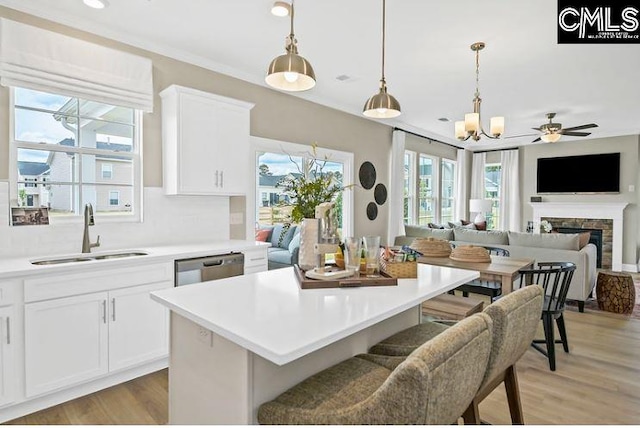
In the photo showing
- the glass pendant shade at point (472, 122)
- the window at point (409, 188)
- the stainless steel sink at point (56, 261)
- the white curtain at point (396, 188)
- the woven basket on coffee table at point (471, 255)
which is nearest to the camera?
the stainless steel sink at point (56, 261)

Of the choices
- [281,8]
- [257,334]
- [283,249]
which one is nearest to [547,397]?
[257,334]

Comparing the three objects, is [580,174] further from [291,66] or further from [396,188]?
[291,66]

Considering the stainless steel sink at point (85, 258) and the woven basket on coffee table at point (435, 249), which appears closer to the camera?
the stainless steel sink at point (85, 258)

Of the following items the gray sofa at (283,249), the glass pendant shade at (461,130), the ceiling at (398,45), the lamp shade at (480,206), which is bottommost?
the gray sofa at (283,249)

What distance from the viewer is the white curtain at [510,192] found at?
8.41 meters

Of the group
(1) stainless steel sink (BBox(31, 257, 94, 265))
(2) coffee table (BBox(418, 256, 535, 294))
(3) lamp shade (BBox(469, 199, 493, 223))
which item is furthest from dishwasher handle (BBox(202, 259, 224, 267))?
(3) lamp shade (BBox(469, 199, 493, 223))

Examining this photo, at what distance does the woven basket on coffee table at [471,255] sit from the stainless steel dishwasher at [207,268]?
1.99 meters

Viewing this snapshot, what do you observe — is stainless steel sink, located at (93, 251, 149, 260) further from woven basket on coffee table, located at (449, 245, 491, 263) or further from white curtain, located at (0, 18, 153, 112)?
woven basket on coffee table, located at (449, 245, 491, 263)

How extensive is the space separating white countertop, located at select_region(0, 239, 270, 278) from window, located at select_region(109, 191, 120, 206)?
1.49 feet

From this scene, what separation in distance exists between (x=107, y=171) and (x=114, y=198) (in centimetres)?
24

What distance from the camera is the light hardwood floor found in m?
2.24

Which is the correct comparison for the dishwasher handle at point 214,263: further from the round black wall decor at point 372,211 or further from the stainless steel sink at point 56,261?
the round black wall decor at point 372,211

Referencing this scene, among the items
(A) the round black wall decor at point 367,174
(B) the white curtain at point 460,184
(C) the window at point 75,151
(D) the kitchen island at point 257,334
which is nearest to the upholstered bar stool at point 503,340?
(D) the kitchen island at point 257,334

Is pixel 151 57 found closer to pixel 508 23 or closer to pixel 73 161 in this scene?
pixel 73 161
